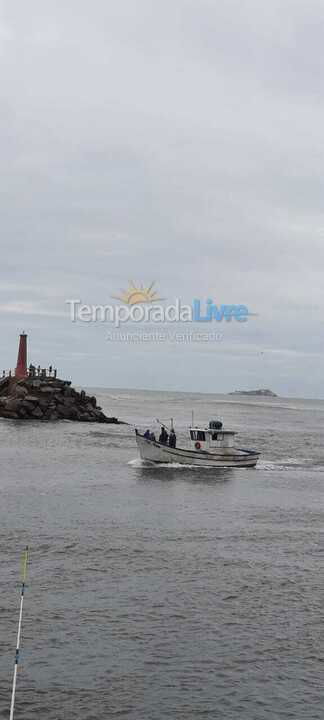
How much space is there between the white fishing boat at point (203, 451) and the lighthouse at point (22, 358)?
1708 inches

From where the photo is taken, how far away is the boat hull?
49469 mm

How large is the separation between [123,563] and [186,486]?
18.4 m

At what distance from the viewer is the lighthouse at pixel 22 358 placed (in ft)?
294

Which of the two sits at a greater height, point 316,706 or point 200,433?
point 200,433

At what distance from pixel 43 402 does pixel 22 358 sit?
32.3 feet

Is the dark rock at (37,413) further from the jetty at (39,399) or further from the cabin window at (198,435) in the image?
the cabin window at (198,435)

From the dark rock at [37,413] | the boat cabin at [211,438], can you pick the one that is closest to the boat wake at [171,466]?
the boat cabin at [211,438]

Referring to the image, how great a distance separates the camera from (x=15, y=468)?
44.9m

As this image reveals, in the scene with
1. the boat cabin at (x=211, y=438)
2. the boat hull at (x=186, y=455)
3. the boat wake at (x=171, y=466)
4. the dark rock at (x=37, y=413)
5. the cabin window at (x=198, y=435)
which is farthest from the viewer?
the dark rock at (x=37, y=413)

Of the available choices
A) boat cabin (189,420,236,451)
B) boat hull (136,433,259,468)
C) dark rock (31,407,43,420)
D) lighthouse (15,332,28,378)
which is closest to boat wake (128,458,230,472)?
boat hull (136,433,259,468)

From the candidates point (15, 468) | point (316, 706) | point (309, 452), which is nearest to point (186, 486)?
point (15, 468)

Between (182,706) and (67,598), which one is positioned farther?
(67,598)

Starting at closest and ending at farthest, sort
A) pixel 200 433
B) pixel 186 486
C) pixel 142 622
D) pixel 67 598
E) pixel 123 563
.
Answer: pixel 142 622
pixel 67 598
pixel 123 563
pixel 186 486
pixel 200 433

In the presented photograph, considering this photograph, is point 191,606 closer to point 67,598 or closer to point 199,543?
point 67,598
